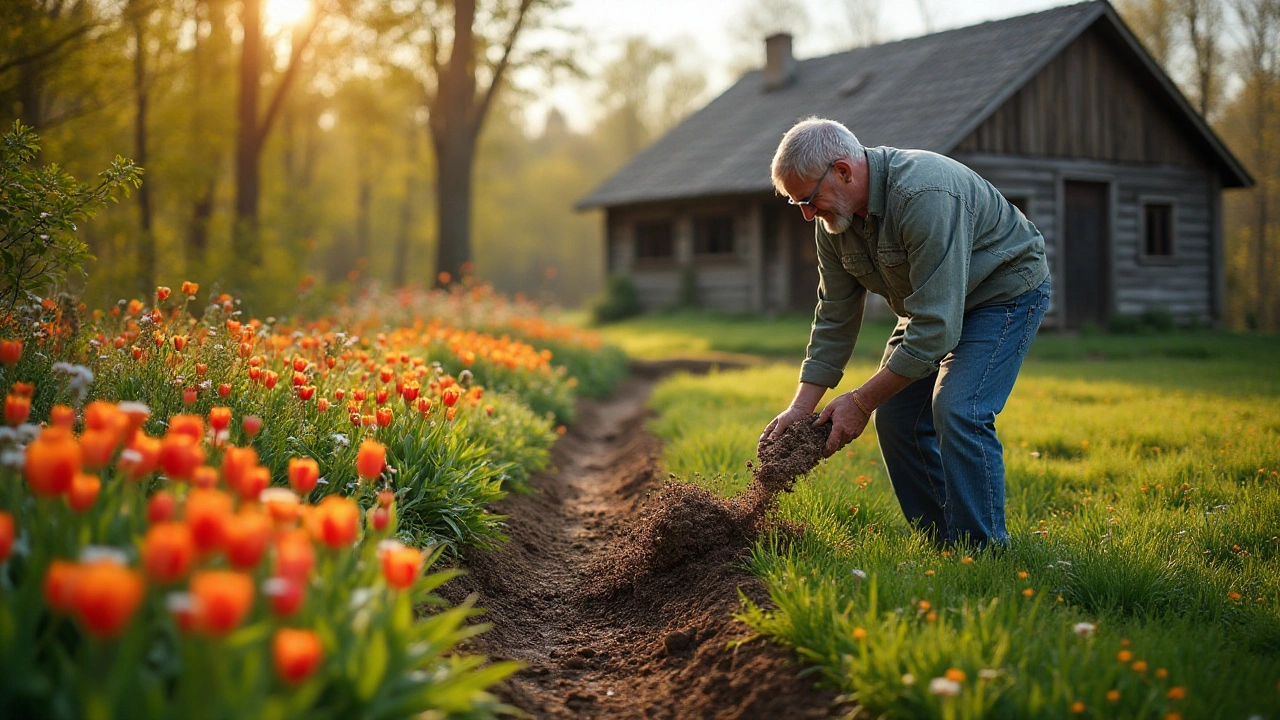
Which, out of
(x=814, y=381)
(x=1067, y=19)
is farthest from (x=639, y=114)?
(x=814, y=381)

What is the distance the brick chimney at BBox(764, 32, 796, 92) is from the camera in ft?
71.5

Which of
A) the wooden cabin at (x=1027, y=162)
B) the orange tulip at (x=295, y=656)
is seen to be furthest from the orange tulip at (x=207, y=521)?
the wooden cabin at (x=1027, y=162)

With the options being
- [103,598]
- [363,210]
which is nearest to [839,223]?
[103,598]

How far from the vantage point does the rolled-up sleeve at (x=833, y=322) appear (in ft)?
13.4

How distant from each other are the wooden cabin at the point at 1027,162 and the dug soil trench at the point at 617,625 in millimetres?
11383

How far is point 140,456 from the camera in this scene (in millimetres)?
2031

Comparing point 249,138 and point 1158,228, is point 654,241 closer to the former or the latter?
point 1158,228

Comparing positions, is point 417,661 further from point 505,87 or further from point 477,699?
point 505,87

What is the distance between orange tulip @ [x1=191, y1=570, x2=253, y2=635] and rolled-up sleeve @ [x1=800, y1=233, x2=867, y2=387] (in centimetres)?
300

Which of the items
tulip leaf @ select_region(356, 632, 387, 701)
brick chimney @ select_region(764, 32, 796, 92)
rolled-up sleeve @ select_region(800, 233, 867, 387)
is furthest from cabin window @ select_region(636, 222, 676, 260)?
tulip leaf @ select_region(356, 632, 387, 701)

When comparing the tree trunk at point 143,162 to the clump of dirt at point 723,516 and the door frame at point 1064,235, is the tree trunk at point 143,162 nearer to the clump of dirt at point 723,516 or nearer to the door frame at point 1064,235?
→ the clump of dirt at point 723,516

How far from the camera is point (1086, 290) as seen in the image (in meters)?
16.9

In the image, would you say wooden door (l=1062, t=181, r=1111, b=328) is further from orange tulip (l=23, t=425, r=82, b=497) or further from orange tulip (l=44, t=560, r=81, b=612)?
orange tulip (l=44, t=560, r=81, b=612)

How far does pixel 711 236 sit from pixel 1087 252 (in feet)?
26.2
